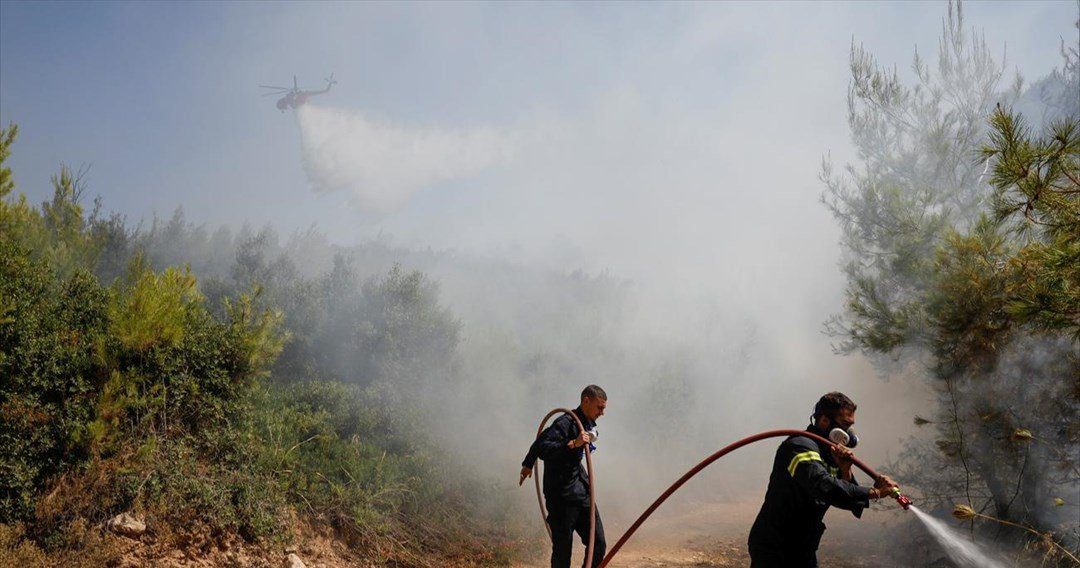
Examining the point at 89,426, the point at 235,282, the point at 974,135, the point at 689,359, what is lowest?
the point at 89,426

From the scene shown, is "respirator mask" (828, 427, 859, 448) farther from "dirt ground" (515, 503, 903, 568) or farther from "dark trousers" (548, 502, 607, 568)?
"dirt ground" (515, 503, 903, 568)

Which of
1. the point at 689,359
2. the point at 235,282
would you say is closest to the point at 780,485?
the point at 235,282

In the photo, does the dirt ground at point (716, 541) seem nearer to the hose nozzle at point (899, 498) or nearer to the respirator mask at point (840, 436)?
the respirator mask at point (840, 436)

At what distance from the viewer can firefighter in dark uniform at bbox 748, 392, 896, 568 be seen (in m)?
3.55

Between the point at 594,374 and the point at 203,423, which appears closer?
the point at 203,423

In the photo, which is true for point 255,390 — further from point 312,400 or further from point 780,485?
point 780,485

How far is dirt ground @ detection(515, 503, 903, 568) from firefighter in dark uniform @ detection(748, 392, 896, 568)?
5.66m

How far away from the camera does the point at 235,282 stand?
16.8m

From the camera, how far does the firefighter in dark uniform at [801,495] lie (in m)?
3.55

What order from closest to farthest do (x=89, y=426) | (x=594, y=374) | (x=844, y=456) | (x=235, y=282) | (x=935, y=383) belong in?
1. (x=844, y=456)
2. (x=89, y=426)
3. (x=935, y=383)
4. (x=235, y=282)
5. (x=594, y=374)

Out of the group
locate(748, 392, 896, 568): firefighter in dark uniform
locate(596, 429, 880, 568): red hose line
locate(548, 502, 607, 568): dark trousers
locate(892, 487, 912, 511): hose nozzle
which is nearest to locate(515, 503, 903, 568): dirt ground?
locate(548, 502, 607, 568): dark trousers

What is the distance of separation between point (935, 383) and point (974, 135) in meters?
4.57

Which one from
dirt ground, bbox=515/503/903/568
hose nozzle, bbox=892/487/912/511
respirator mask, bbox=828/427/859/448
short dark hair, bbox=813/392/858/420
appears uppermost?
short dark hair, bbox=813/392/858/420

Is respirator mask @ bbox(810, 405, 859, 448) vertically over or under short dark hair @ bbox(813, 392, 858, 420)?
under
